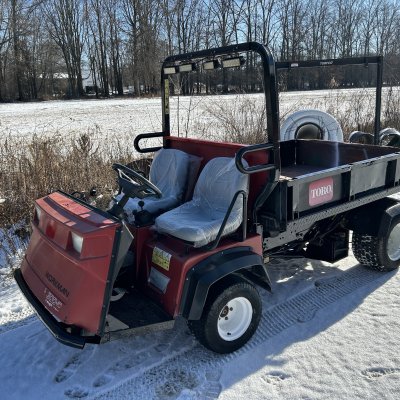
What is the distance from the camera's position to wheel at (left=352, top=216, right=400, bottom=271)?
12.3ft

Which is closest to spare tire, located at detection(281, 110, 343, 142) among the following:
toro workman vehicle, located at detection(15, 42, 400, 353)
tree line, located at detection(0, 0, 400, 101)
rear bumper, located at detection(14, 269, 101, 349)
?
toro workman vehicle, located at detection(15, 42, 400, 353)

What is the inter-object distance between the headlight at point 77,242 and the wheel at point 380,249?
2.51 m

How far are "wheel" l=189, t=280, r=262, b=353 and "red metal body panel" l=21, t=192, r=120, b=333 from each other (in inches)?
26.7

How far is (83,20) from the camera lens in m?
38.2

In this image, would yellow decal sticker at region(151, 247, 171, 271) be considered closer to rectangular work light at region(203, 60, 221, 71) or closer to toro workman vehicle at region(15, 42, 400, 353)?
toro workman vehicle at region(15, 42, 400, 353)

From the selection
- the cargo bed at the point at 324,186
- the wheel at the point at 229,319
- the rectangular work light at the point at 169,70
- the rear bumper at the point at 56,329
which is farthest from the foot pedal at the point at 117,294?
the rectangular work light at the point at 169,70

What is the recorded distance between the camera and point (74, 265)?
2.44 metres

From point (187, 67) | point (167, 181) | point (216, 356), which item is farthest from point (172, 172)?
point (216, 356)

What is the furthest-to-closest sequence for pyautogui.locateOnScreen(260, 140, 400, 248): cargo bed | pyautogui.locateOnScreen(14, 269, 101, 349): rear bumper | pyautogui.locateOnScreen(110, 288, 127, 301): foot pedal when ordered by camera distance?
1. pyautogui.locateOnScreen(260, 140, 400, 248): cargo bed
2. pyautogui.locateOnScreen(110, 288, 127, 301): foot pedal
3. pyautogui.locateOnScreen(14, 269, 101, 349): rear bumper

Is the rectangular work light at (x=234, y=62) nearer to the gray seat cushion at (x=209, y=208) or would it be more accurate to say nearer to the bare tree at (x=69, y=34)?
the gray seat cushion at (x=209, y=208)

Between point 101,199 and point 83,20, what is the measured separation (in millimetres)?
37657

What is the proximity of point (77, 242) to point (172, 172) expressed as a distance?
1334 mm

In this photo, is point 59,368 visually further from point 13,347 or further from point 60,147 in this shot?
point 60,147

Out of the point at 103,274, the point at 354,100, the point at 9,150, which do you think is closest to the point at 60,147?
the point at 9,150
